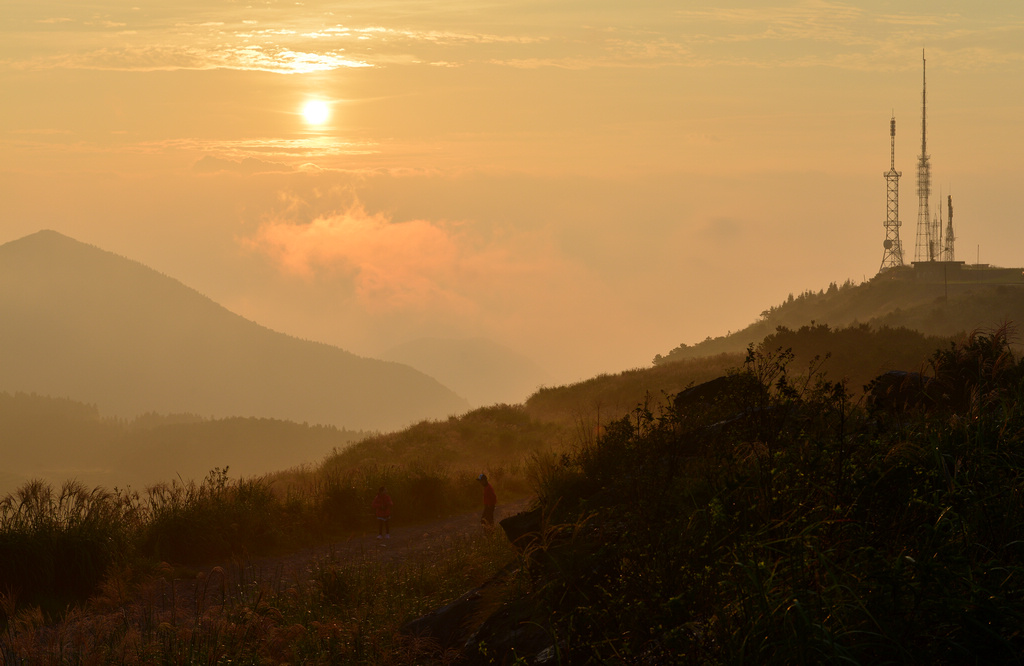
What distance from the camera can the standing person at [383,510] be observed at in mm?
15305

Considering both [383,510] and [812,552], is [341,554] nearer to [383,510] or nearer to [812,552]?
[383,510]

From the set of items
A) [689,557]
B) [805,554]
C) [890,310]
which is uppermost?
[805,554]

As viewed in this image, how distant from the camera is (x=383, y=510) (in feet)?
50.3

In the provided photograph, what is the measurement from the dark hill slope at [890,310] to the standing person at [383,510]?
29.1 meters

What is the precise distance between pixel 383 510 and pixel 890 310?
6011cm

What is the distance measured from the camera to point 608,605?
5535 mm

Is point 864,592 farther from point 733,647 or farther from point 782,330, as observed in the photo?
point 782,330

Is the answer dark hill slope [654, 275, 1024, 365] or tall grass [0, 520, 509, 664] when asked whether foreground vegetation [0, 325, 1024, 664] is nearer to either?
tall grass [0, 520, 509, 664]

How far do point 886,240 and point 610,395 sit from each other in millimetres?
58688

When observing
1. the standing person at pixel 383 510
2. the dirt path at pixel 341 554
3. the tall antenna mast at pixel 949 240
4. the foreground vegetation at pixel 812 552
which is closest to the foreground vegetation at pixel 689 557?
the foreground vegetation at pixel 812 552

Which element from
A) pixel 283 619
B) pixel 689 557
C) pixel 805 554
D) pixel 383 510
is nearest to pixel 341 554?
pixel 383 510

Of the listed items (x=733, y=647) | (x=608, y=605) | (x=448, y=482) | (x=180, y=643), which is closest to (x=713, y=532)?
(x=608, y=605)

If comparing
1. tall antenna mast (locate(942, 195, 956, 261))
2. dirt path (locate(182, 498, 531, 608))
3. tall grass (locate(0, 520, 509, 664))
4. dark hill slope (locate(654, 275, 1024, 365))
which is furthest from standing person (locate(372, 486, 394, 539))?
tall antenna mast (locate(942, 195, 956, 261))

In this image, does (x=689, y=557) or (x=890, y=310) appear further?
(x=890, y=310)
